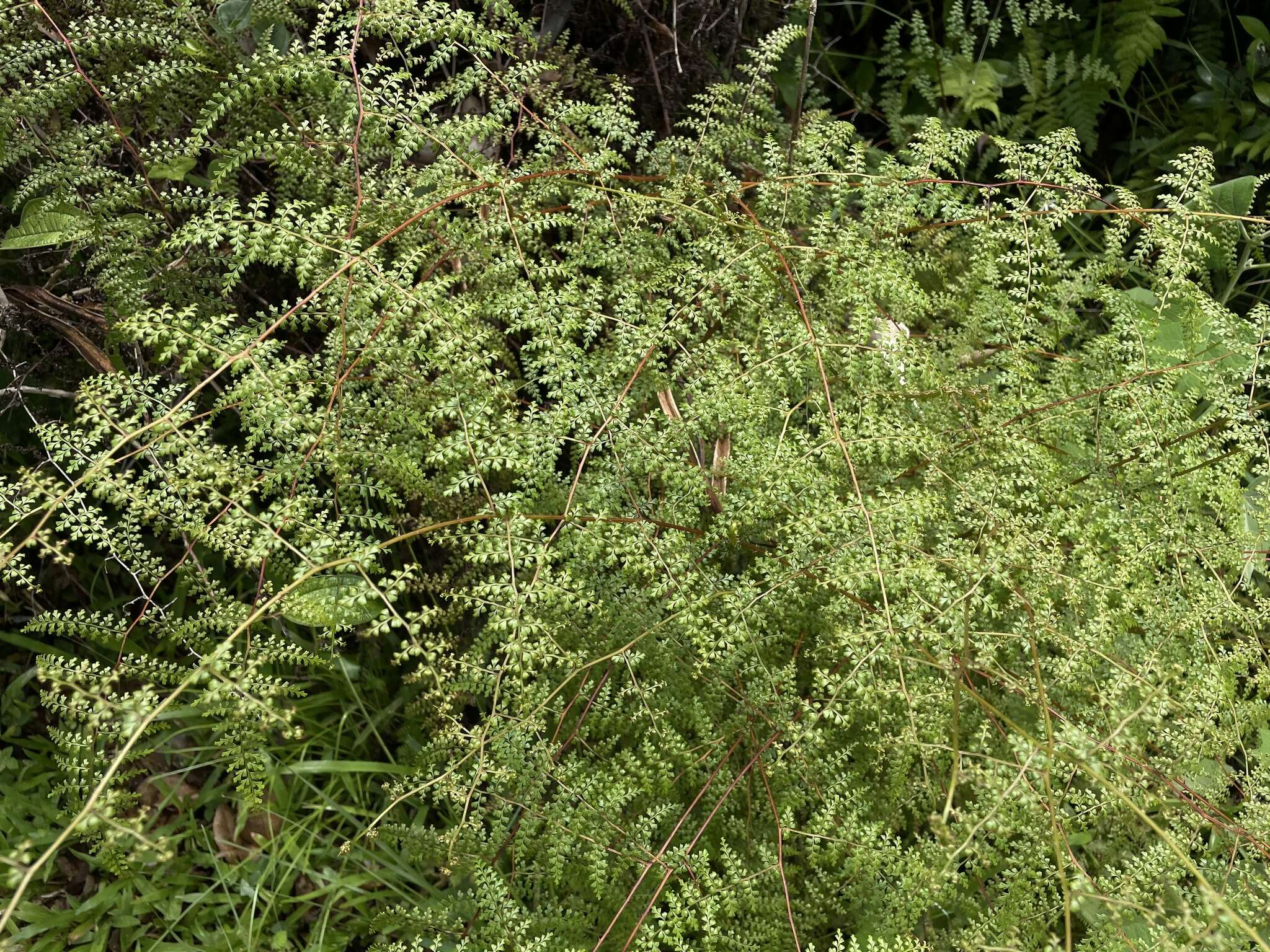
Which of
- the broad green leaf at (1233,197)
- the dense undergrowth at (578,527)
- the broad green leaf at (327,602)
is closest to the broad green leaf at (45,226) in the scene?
the dense undergrowth at (578,527)

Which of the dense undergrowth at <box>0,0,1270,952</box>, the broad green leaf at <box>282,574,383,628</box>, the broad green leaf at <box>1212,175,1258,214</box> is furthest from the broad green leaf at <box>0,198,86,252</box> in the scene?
the broad green leaf at <box>1212,175,1258,214</box>

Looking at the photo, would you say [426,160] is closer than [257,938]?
No

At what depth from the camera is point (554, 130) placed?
2695 mm

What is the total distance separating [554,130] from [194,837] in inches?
89.6

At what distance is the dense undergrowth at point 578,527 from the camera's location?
203 cm

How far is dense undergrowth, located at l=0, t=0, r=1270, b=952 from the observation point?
203cm

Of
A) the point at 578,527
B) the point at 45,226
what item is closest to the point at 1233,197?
the point at 578,527

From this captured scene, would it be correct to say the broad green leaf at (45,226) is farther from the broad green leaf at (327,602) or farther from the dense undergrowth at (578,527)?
the broad green leaf at (327,602)

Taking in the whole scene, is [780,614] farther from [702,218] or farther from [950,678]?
[702,218]

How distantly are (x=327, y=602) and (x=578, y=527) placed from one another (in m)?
0.60

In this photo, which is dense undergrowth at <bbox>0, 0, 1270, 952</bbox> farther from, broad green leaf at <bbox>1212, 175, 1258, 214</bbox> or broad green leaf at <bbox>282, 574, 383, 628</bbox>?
broad green leaf at <bbox>1212, 175, 1258, 214</bbox>

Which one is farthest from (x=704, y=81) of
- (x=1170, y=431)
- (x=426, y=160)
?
(x=1170, y=431)

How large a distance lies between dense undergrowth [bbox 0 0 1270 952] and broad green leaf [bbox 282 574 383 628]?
0.13 feet

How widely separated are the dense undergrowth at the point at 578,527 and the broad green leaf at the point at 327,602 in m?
0.04
